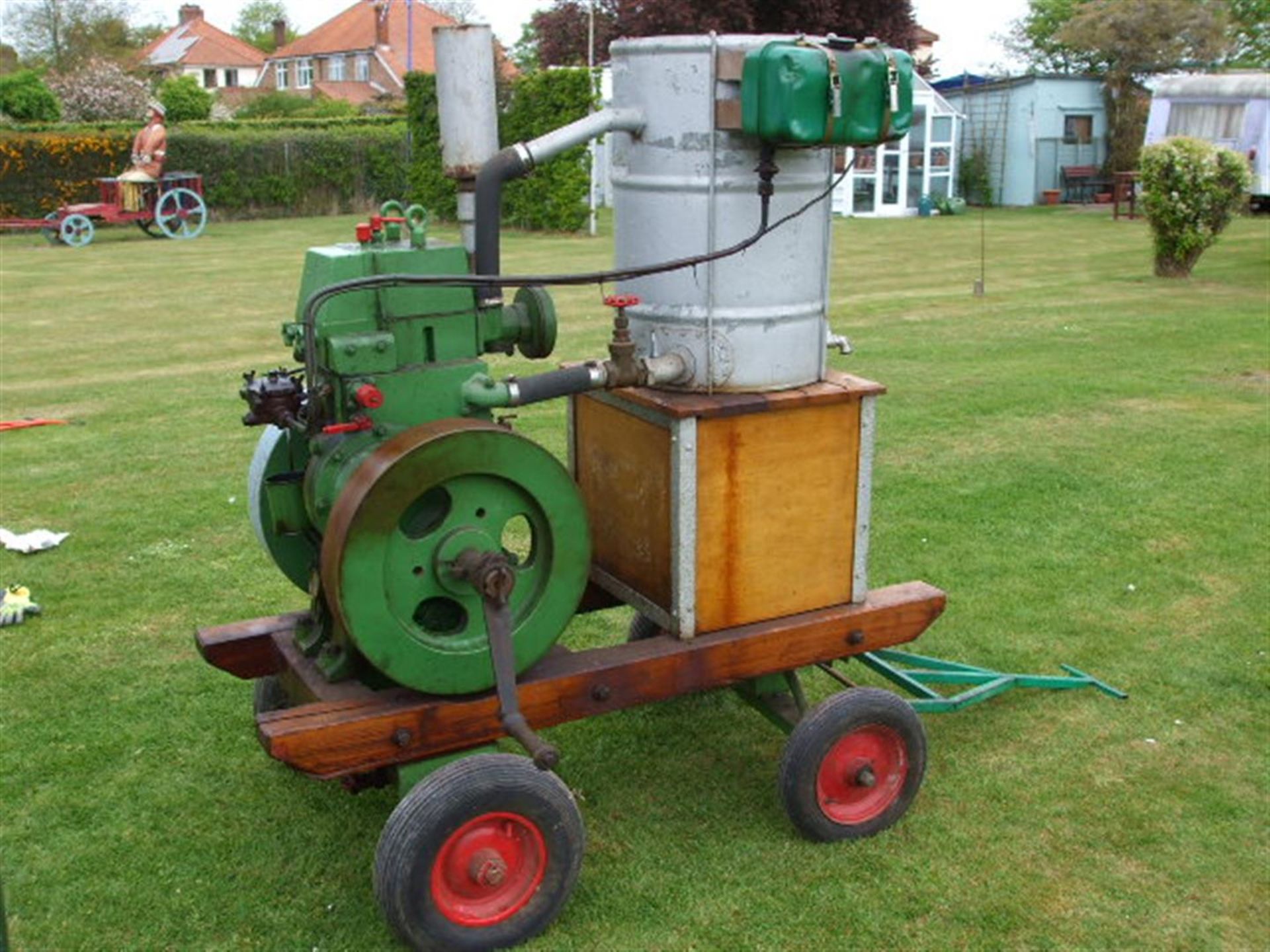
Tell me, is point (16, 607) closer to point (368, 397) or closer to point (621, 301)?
point (368, 397)

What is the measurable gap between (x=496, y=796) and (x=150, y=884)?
101 centimetres

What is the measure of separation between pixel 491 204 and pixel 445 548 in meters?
0.82

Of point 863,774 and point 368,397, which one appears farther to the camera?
point 863,774

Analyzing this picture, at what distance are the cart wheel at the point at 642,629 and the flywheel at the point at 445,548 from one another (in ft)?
3.62

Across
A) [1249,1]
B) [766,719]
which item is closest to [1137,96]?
[1249,1]

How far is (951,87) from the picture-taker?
3048 cm

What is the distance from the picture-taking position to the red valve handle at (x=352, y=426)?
2.89 meters

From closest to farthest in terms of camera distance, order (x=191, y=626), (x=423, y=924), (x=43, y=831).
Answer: (x=423, y=924) < (x=43, y=831) < (x=191, y=626)

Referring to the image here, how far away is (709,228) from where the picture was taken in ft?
10.3

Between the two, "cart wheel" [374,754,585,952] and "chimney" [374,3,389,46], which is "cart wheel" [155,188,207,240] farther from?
"chimney" [374,3,389,46]

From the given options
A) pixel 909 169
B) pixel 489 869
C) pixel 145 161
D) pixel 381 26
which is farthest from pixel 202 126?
pixel 381 26

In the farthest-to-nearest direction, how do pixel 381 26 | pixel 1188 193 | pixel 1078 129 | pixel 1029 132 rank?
pixel 381 26
pixel 1078 129
pixel 1029 132
pixel 1188 193

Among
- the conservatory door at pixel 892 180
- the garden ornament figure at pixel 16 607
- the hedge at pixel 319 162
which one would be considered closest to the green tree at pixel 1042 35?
the conservatory door at pixel 892 180

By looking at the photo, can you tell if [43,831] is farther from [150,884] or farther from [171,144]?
[171,144]
